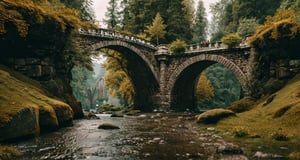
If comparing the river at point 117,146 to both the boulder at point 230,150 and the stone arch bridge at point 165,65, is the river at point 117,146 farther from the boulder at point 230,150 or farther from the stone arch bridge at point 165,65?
the stone arch bridge at point 165,65

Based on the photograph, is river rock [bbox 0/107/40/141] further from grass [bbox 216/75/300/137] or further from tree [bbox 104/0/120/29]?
tree [bbox 104/0/120/29]

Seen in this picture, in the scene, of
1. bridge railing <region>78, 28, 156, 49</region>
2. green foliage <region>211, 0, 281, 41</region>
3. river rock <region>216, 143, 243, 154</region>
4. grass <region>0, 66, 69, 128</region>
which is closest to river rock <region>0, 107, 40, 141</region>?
grass <region>0, 66, 69, 128</region>

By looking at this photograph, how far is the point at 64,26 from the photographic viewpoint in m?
24.6

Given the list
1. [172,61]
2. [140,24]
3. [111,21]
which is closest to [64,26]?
[172,61]

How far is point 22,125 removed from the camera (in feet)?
42.7

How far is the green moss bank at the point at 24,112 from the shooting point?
40.5ft

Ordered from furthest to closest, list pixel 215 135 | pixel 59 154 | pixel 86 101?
pixel 86 101 < pixel 215 135 < pixel 59 154

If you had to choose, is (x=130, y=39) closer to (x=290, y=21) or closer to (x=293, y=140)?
(x=290, y=21)

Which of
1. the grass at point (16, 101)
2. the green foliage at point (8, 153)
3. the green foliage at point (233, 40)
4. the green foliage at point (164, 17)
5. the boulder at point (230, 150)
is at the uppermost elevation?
the green foliage at point (164, 17)

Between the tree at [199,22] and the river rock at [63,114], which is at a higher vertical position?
the tree at [199,22]

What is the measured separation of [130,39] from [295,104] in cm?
2622

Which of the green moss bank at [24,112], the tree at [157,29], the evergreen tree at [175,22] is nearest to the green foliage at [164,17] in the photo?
the evergreen tree at [175,22]

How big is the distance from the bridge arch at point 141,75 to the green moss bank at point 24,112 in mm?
21632

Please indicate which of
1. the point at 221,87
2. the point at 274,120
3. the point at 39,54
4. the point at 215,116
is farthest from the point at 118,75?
the point at 274,120
